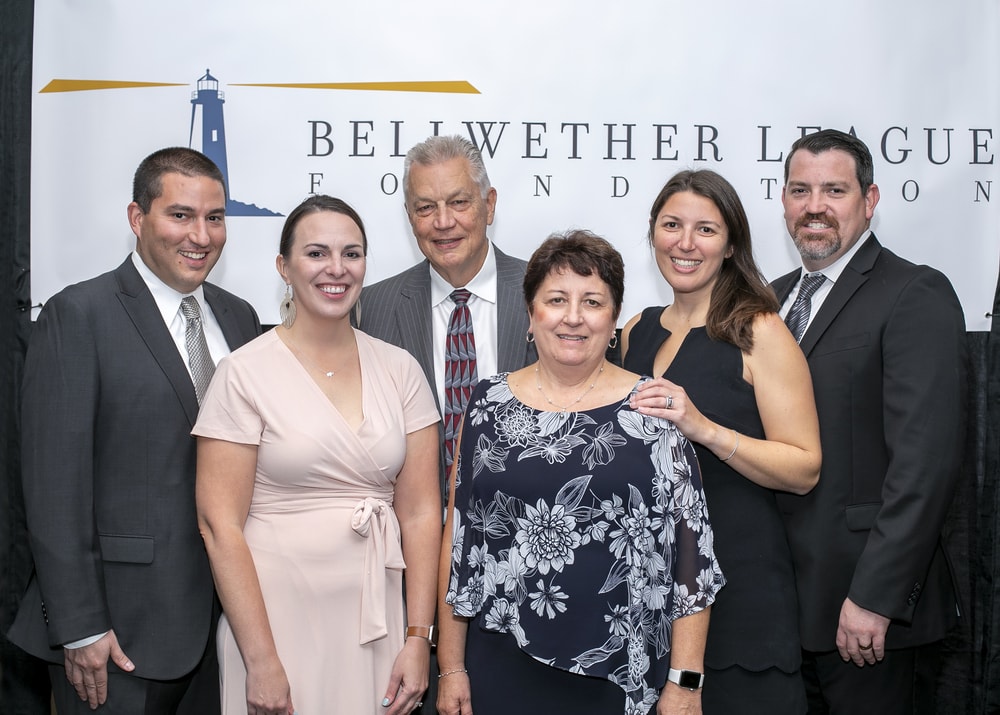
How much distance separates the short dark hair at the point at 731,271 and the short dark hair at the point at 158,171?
1.21 metres

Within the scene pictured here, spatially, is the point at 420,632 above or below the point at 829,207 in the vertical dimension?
below

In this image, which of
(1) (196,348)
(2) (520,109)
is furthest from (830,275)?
(1) (196,348)

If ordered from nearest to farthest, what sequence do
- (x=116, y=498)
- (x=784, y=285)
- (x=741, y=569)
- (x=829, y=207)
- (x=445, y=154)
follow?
1. (x=741, y=569)
2. (x=116, y=498)
3. (x=829, y=207)
4. (x=445, y=154)
5. (x=784, y=285)

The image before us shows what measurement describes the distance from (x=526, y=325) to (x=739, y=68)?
122 centimetres

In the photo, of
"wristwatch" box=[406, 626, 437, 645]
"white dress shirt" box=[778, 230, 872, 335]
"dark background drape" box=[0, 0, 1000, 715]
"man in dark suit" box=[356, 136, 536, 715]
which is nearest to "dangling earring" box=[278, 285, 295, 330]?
"man in dark suit" box=[356, 136, 536, 715]

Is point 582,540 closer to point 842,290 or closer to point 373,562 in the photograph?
point 373,562

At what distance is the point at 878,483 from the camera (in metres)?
2.25

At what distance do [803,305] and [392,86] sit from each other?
4.90 ft

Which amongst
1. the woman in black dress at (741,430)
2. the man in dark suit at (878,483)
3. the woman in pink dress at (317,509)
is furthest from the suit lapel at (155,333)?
the man in dark suit at (878,483)

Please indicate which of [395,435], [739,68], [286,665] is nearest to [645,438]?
[395,435]

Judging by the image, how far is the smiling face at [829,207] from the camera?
2398 millimetres

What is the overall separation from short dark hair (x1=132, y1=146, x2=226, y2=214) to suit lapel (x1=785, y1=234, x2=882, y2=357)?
1.60 metres

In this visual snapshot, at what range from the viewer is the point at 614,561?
5.96ft

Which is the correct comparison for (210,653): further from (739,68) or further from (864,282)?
(739,68)
